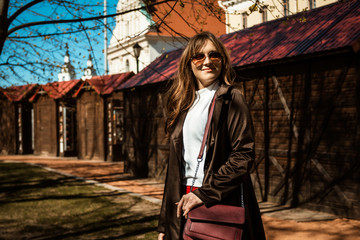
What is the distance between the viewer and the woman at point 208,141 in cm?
199

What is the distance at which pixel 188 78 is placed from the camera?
2445mm

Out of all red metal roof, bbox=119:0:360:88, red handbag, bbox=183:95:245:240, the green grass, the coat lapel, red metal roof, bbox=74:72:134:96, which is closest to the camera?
red handbag, bbox=183:95:245:240

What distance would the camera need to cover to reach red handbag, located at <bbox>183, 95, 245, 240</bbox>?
1911mm

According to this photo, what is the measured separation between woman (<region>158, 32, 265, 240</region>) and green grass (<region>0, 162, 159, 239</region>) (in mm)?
3841

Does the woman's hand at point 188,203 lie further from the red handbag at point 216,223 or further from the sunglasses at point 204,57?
the sunglasses at point 204,57

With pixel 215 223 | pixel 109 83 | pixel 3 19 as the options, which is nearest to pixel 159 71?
pixel 109 83

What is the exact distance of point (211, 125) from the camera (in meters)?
2.11

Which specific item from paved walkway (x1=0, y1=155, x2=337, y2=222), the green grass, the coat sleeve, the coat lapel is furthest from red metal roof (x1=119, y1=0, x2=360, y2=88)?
the coat sleeve

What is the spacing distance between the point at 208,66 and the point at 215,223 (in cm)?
92

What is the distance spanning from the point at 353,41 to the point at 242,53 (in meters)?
3.26

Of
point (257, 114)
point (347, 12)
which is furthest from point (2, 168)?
point (347, 12)

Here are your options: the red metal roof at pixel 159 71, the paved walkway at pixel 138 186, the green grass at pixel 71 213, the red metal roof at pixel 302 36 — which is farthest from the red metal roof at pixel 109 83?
the red metal roof at pixel 302 36

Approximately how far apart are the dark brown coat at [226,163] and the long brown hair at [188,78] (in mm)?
162

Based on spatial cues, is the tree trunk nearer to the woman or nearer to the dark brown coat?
the woman
